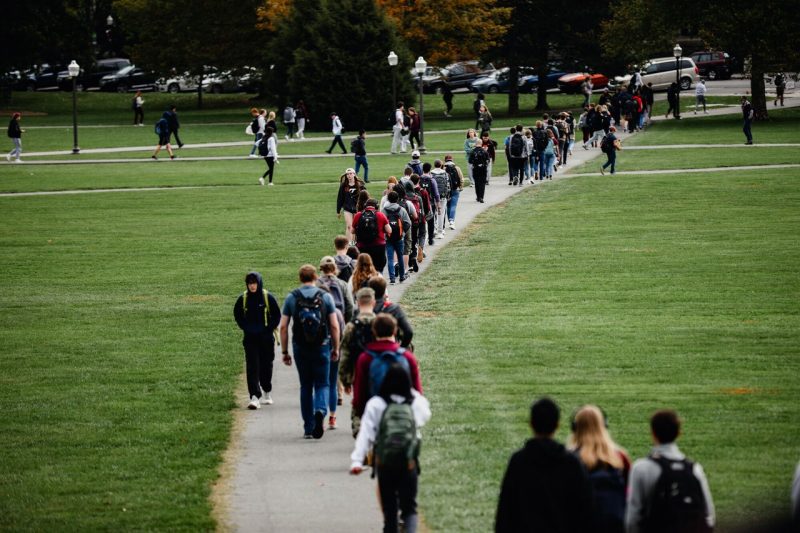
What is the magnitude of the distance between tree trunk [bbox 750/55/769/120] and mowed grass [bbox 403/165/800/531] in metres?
25.9

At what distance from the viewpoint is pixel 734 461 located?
1108 centimetres

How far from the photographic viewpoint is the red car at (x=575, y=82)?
76000 mm

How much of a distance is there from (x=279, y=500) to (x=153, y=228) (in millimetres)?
20755

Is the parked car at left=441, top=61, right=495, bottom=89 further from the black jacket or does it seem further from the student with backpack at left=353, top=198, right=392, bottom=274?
the black jacket

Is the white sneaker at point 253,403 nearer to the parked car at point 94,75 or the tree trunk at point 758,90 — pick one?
the tree trunk at point 758,90

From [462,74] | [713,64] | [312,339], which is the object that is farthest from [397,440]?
[713,64]

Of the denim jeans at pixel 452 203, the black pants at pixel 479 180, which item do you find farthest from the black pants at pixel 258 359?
the black pants at pixel 479 180

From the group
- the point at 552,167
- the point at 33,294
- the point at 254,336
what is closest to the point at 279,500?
the point at 254,336

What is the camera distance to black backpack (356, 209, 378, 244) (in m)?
19.3

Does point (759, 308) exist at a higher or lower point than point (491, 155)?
lower

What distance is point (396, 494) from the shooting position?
8664 millimetres

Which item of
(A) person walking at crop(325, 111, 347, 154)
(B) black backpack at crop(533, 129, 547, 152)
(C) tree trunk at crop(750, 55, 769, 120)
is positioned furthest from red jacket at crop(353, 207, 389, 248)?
(C) tree trunk at crop(750, 55, 769, 120)

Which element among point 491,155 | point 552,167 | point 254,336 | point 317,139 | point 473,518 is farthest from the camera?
point 317,139

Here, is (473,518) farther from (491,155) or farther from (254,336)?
(491,155)
